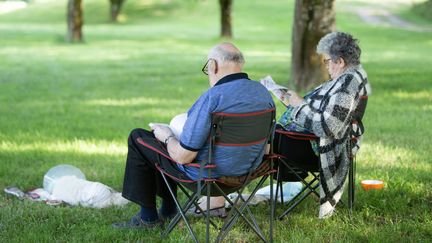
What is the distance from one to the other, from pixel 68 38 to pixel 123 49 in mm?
4632

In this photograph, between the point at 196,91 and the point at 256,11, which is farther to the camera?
the point at 256,11

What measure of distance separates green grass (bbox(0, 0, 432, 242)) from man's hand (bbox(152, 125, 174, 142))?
640 millimetres

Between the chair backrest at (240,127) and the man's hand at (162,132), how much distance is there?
18.2 inches

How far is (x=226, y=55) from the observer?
4.33 meters

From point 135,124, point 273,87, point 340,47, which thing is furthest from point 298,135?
point 135,124

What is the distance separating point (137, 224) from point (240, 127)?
1.20 m

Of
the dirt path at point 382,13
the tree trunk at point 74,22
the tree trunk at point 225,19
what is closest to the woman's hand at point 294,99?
the tree trunk at point 74,22

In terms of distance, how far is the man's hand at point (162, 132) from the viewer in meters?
4.57

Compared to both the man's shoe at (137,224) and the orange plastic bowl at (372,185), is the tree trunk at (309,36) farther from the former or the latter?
the man's shoe at (137,224)

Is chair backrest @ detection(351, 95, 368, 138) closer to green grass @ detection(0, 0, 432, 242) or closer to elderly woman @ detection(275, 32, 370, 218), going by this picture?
elderly woman @ detection(275, 32, 370, 218)

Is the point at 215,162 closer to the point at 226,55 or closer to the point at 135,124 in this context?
the point at 226,55

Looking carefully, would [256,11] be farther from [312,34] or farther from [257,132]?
[257,132]

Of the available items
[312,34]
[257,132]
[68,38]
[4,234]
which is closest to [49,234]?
[4,234]

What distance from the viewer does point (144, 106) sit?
1144 centimetres
